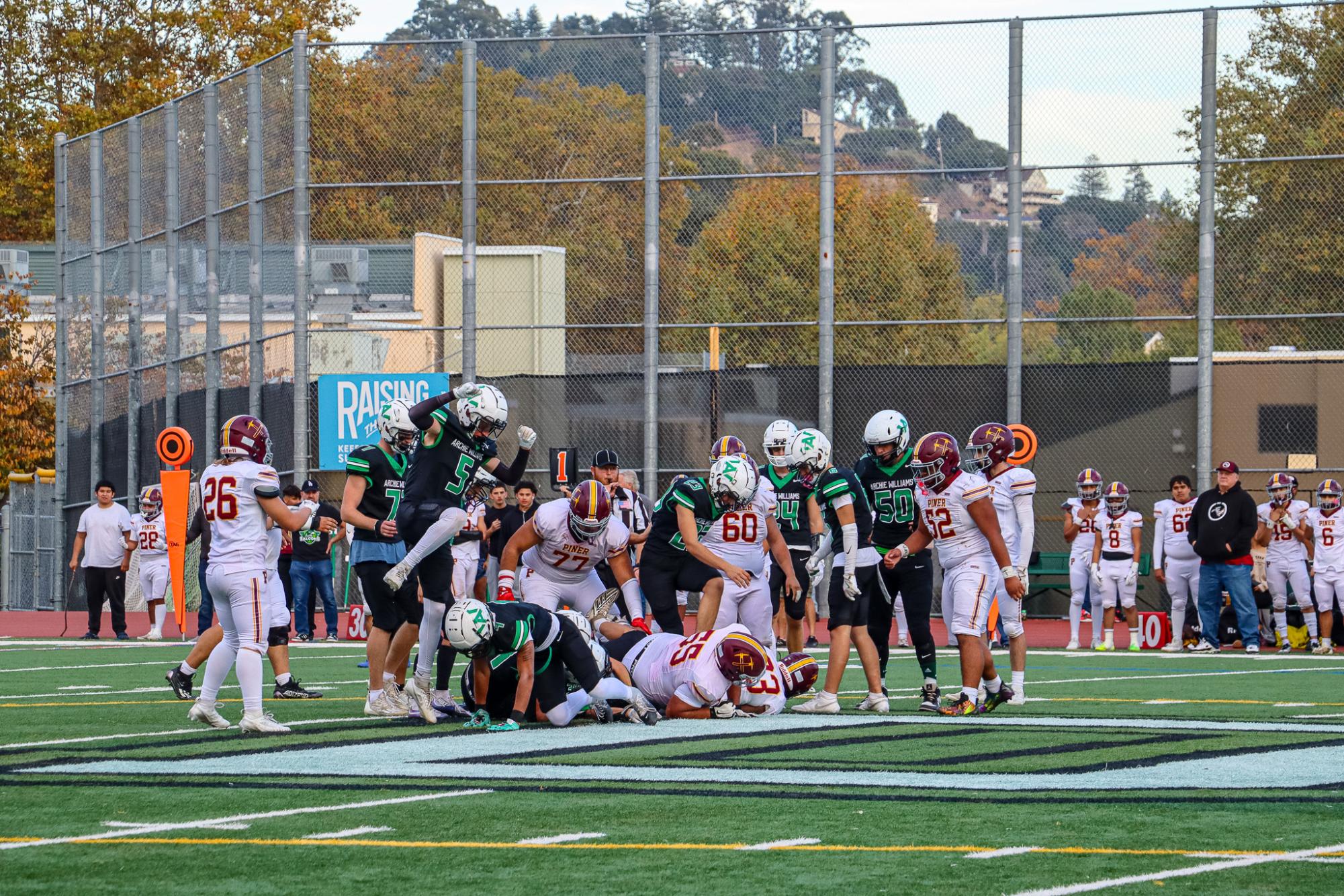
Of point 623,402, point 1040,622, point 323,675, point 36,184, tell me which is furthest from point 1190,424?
point 36,184

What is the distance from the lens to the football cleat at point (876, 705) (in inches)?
527

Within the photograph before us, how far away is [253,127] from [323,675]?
14.4 metres

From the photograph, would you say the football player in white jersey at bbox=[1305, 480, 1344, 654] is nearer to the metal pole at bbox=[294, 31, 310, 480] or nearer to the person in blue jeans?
the person in blue jeans

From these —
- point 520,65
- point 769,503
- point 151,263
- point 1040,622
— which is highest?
point 520,65

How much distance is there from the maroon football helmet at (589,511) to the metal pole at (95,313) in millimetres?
23252

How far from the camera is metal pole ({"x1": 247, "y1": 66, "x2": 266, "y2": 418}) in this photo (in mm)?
29078

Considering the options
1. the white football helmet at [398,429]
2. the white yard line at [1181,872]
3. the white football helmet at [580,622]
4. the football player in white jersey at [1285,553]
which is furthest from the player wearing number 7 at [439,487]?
the football player in white jersey at [1285,553]

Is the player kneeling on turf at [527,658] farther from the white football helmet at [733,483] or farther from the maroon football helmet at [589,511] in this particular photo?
the white football helmet at [733,483]

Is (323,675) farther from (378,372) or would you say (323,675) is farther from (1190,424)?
(1190,424)

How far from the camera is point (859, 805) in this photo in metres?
8.44

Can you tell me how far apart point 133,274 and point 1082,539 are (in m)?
18.6

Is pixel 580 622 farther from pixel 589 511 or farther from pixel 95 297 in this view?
pixel 95 297

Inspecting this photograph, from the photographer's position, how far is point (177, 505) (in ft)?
83.7

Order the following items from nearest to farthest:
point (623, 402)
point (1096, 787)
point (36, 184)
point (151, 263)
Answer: point (1096, 787) < point (623, 402) < point (151, 263) < point (36, 184)
